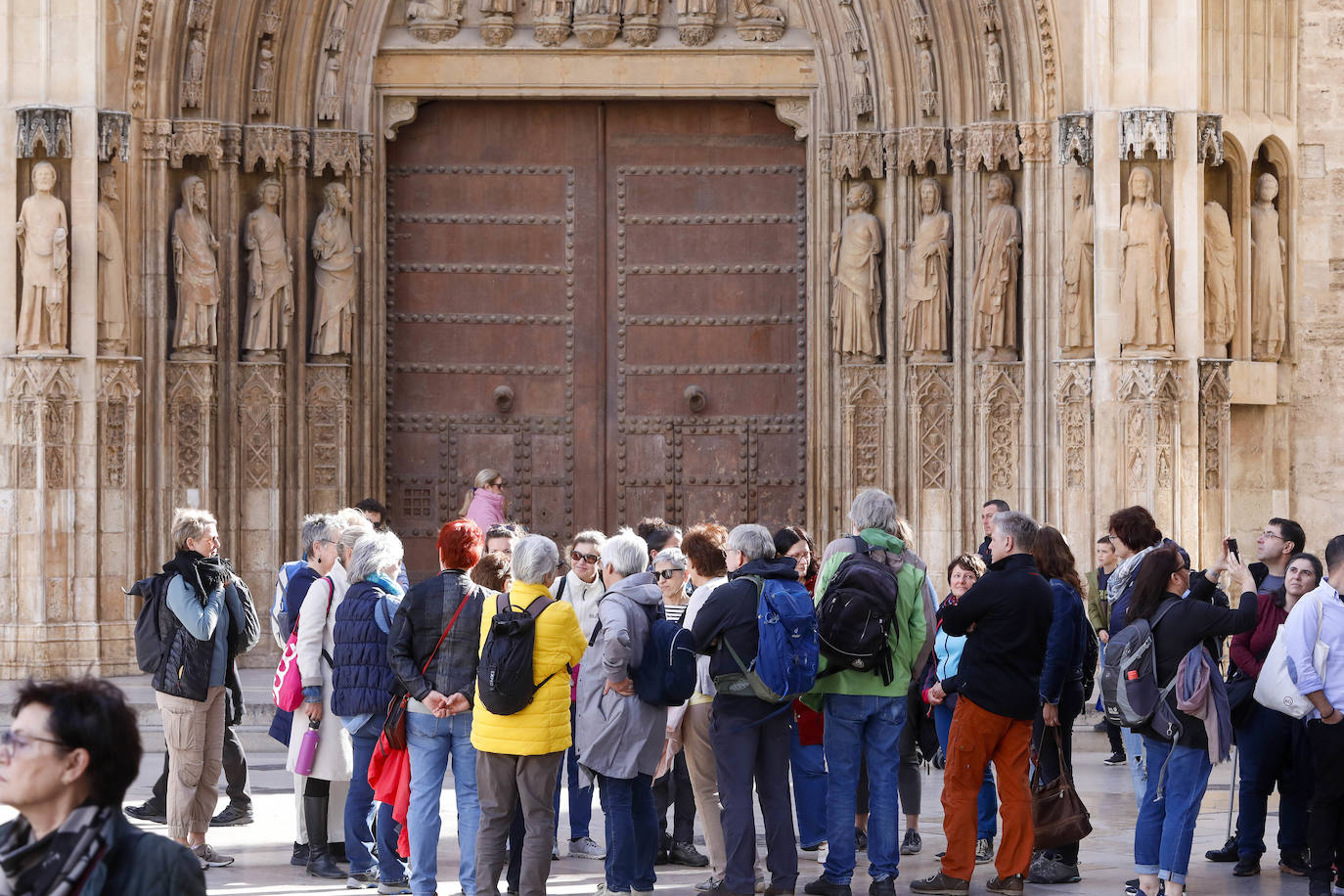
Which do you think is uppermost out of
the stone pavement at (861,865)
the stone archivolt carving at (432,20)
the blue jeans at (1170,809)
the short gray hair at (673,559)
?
the stone archivolt carving at (432,20)

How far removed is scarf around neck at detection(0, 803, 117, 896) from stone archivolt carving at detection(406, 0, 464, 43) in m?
12.4

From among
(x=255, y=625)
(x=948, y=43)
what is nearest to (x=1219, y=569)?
(x=255, y=625)

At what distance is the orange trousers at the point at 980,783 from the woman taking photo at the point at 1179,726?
0.53 m

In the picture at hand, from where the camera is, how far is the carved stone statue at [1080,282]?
1399cm

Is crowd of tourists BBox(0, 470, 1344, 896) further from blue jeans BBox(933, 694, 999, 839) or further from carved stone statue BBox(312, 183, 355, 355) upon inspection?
carved stone statue BBox(312, 183, 355, 355)

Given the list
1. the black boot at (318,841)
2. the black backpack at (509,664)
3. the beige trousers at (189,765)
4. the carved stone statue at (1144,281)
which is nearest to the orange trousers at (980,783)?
the black backpack at (509,664)

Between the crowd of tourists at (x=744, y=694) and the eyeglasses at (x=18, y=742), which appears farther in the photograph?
the crowd of tourists at (x=744, y=694)

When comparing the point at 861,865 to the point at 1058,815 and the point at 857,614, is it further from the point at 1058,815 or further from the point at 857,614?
the point at 857,614

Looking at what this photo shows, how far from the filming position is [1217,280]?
46.2 ft

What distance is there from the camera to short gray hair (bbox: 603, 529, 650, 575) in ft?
26.2

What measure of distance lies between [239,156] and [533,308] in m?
2.62

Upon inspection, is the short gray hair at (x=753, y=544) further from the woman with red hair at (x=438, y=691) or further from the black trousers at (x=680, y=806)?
the black trousers at (x=680, y=806)

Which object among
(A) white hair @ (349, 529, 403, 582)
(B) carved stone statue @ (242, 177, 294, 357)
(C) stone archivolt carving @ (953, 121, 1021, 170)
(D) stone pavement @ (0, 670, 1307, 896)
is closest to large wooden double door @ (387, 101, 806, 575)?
(B) carved stone statue @ (242, 177, 294, 357)

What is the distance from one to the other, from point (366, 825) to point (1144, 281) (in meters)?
7.54
